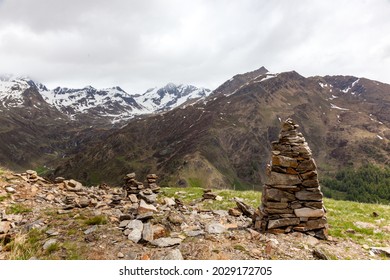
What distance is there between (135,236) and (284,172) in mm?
7517

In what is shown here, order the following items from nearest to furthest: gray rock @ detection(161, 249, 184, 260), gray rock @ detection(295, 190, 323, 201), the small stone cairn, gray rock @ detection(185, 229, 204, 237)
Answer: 1. gray rock @ detection(161, 249, 184, 260)
2. gray rock @ detection(185, 229, 204, 237)
3. gray rock @ detection(295, 190, 323, 201)
4. the small stone cairn

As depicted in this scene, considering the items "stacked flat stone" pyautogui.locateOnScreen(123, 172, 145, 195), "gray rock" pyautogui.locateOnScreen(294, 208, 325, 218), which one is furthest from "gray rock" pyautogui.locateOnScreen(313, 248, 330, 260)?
"stacked flat stone" pyautogui.locateOnScreen(123, 172, 145, 195)

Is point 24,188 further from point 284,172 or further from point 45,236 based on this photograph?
point 284,172

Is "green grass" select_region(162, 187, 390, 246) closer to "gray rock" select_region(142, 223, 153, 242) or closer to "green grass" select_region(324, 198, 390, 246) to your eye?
"green grass" select_region(324, 198, 390, 246)

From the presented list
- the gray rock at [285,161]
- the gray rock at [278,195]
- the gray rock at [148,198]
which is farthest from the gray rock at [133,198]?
the gray rock at [285,161]

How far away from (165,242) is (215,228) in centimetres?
283

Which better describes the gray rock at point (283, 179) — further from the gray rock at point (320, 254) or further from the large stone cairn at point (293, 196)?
the gray rock at point (320, 254)

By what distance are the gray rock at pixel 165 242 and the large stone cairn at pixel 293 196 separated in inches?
174

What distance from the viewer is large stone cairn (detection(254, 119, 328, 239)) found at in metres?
13.1

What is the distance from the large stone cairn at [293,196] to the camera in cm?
1305

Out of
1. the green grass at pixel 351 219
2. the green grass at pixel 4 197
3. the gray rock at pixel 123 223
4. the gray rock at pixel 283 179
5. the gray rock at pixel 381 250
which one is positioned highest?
the gray rock at pixel 283 179

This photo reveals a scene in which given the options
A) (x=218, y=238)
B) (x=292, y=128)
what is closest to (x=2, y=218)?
(x=218, y=238)

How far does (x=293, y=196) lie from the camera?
1339cm

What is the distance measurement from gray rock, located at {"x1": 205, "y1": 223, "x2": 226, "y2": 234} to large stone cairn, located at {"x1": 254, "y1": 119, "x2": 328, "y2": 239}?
1.85m
